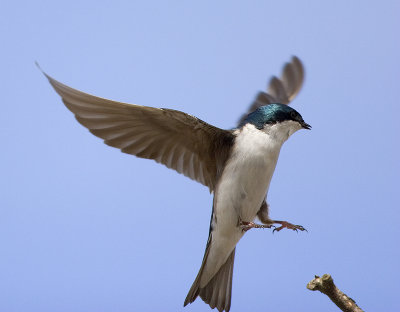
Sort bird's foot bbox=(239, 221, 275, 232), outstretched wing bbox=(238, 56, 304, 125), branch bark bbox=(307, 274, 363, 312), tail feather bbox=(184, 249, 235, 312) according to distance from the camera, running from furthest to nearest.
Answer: outstretched wing bbox=(238, 56, 304, 125) → tail feather bbox=(184, 249, 235, 312) → bird's foot bbox=(239, 221, 275, 232) → branch bark bbox=(307, 274, 363, 312)

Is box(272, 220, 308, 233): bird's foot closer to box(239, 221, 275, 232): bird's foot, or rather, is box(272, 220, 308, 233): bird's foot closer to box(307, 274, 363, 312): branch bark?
box(239, 221, 275, 232): bird's foot

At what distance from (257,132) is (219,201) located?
0.80ft

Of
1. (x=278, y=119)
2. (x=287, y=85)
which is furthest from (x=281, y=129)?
(x=287, y=85)

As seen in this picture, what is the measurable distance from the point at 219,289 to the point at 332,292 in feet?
2.04

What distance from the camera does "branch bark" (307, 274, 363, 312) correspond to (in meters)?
1.57

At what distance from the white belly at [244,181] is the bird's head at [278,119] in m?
0.03

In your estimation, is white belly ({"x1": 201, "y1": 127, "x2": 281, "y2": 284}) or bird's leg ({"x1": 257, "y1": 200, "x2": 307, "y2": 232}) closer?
white belly ({"x1": 201, "y1": 127, "x2": 281, "y2": 284})

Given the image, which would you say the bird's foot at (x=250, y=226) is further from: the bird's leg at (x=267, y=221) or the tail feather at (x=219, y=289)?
the tail feather at (x=219, y=289)

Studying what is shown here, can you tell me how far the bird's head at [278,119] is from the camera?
74.8 inches

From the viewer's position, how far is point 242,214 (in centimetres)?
188

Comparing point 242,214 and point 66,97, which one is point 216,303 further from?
point 66,97

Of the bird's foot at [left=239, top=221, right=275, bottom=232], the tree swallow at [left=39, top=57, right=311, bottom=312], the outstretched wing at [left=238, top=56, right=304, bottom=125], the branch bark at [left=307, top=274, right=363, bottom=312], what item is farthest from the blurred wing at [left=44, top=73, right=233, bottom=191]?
the outstretched wing at [left=238, top=56, right=304, bottom=125]

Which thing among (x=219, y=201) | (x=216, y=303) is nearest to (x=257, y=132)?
(x=219, y=201)

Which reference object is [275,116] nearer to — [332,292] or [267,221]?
[267,221]
